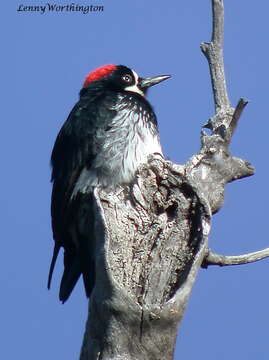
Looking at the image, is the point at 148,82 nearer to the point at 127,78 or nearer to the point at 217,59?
the point at 127,78

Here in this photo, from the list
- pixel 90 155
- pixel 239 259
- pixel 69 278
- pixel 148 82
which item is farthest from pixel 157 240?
pixel 148 82

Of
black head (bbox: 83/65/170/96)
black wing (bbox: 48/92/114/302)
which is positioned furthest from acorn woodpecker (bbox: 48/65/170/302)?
black head (bbox: 83/65/170/96)

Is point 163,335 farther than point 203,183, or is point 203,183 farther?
point 203,183

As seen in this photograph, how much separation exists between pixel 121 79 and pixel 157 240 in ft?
8.87

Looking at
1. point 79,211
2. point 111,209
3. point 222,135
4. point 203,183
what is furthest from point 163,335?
point 79,211

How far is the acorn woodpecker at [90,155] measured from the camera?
16.4ft

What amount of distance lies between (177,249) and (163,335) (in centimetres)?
51

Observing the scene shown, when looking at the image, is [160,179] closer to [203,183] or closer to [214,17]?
[203,183]

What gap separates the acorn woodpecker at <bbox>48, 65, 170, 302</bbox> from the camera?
4988mm

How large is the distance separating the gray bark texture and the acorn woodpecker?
60 cm

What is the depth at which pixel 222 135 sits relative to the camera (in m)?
4.53

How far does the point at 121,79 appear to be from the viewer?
6.16 metres

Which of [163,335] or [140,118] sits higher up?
[140,118]

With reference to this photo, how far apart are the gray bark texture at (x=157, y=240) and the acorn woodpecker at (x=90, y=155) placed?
1.96 feet
